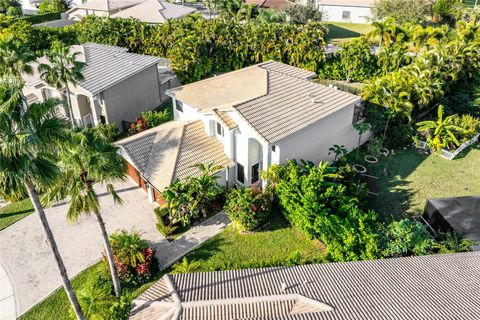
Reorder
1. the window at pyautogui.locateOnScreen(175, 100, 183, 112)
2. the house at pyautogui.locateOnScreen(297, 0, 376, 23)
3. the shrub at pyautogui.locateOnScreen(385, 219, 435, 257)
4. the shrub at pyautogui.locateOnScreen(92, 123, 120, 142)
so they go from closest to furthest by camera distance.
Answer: the shrub at pyautogui.locateOnScreen(385, 219, 435, 257), the window at pyautogui.locateOnScreen(175, 100, 183, 112), the shrub at pyautogui.locateOnScreen(92, 123, 120, 142), the house at pyautogui.locateOnScreen(297, 0, 376, 23)

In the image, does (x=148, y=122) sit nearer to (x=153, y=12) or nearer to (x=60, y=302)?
(x=60, y=302)

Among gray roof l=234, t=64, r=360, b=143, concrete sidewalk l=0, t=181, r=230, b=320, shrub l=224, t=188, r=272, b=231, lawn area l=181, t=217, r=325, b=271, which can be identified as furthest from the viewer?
gray roof l=234, t=64, r=360, b=143

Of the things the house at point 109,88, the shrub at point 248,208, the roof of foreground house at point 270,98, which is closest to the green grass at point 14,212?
the house at point 109,88

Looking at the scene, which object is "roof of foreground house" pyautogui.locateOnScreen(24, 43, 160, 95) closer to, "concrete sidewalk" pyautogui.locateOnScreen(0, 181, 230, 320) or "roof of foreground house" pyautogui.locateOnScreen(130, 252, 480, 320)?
"concrete sidewalk" pyautogui.locateOnScreen(0, 181, 230, 320)

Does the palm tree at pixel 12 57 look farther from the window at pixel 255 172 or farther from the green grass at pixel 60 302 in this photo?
the window at pixel 255 172

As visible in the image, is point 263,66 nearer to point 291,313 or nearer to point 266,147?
point 266,147

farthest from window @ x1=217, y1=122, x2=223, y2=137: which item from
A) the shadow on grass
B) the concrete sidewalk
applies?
the shadow on grass
